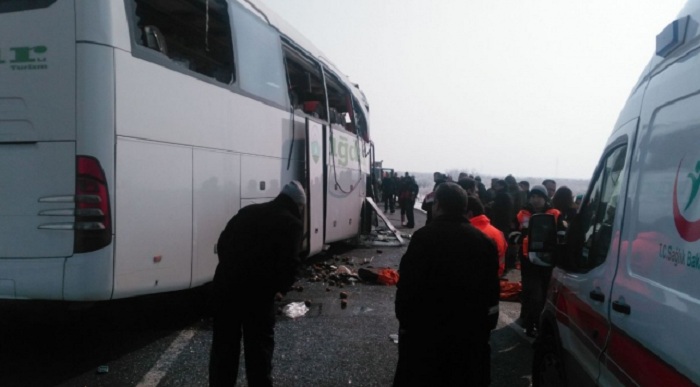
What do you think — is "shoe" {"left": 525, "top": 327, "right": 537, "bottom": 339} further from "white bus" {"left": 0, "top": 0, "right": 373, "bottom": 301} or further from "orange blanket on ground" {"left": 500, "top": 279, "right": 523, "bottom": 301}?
"white bus" {"left": 0, "top": 0, "right": 373, "bottom": 301}

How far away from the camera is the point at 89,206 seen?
16.1ft

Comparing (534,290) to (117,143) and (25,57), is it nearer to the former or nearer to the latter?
(117,143)

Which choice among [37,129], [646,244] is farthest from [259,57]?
[646,244]

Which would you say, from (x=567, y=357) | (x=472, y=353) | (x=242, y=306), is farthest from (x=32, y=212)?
(x=567, y=357)

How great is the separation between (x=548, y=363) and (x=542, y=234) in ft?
3.12

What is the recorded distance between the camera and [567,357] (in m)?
3.43

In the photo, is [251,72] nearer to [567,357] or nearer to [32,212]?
[32,212]

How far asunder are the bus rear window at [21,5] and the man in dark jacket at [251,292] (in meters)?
2.57

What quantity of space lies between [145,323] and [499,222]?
231 inches

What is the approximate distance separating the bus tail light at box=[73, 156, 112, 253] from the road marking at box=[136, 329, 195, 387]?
46.0 inches

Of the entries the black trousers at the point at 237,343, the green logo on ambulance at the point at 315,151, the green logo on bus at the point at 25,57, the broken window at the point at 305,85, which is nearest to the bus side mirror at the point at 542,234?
the black trousers at the point at 237,343

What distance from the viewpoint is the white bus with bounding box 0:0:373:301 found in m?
4.89

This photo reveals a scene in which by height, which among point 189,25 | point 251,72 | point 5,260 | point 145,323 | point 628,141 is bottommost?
point 145,323

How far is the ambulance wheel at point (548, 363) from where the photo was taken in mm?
3636
